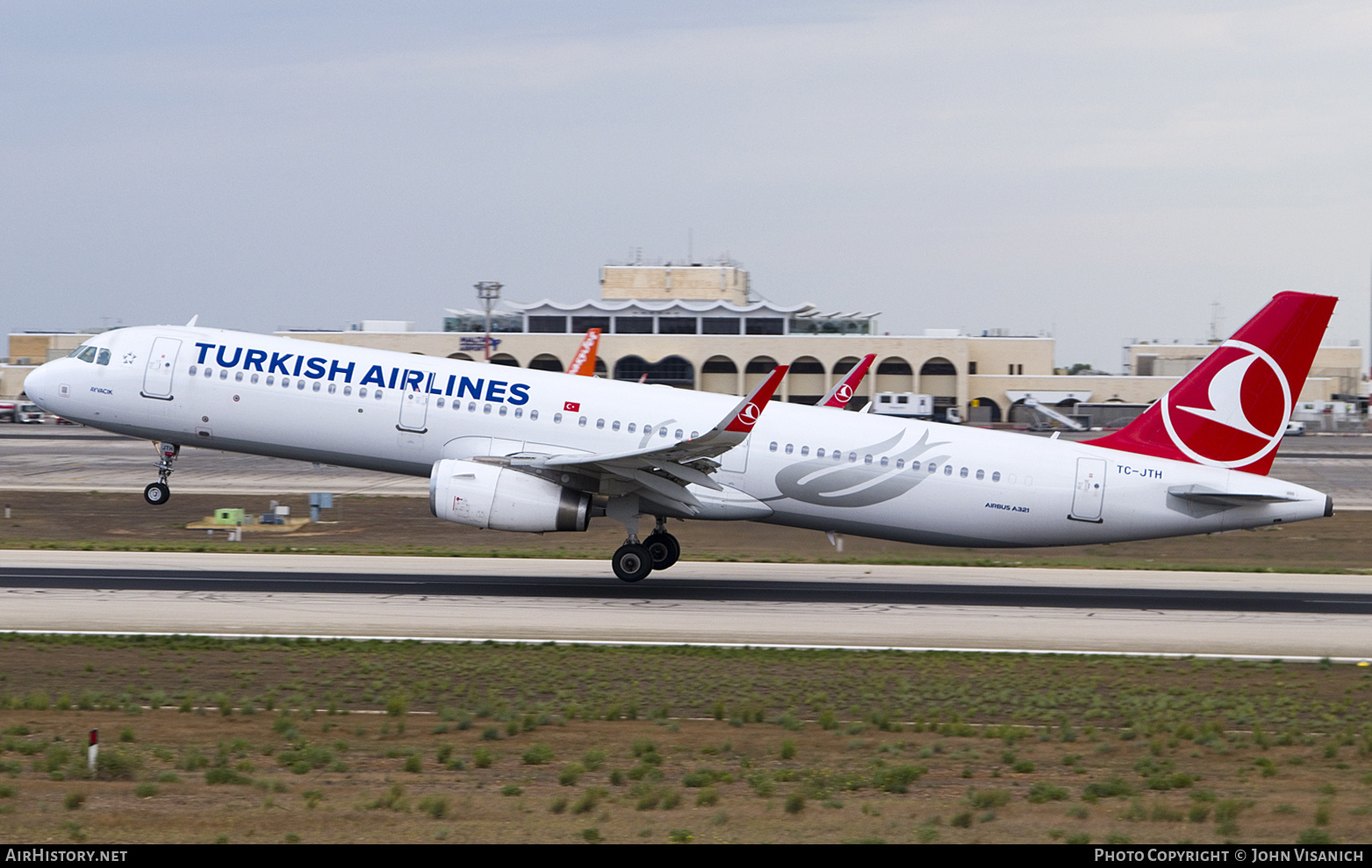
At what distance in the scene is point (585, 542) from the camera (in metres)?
40.8

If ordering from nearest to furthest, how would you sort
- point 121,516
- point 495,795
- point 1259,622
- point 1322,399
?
point 495,795, point 1259,622, point 121,516, point 1322,399

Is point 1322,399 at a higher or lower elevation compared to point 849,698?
higher

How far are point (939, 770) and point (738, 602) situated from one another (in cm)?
1286

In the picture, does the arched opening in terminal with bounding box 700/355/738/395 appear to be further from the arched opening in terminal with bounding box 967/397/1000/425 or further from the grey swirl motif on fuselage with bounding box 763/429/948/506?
the grey swirl motif on fuselage with bounding box 763/429/948/506

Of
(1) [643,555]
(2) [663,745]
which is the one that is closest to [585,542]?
(1) [643,555]

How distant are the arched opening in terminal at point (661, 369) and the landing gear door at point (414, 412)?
3226 inches

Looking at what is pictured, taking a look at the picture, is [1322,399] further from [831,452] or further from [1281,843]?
[1281,843]

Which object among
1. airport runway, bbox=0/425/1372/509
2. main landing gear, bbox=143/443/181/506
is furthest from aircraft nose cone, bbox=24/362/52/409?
airport runway, bbox=0/425/1372/509

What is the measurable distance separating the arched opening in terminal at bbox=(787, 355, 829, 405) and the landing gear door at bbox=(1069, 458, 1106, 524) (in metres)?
85.7

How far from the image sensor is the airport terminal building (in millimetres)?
111562

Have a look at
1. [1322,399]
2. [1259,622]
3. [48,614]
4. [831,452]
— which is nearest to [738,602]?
[831,452]

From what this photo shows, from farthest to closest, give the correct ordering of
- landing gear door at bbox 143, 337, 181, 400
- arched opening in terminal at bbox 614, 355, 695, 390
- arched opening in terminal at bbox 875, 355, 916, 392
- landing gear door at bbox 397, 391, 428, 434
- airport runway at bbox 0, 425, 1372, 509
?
arched opening in terminal at bbox 875, 355, 916, 392, arched opening in terminal at bbox 614, 355, 695, 390, airport runway at bbox 0, 425, 1372, 509, landing gear door at bbox 143, 337, 181, 400, landing gear door at bbox 397, 391, 428, 434

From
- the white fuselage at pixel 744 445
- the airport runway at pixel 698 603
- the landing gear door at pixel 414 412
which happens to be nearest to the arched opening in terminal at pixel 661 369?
the airport runway at pixel 698 603

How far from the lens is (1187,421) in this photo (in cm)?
3002
